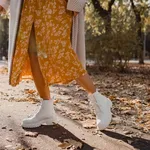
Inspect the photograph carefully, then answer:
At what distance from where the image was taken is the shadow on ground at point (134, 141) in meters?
2.68

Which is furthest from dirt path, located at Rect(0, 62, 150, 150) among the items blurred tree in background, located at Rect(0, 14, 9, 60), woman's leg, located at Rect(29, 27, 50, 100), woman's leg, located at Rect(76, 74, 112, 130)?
blurred tree in background, located at Rect(0, 14, 9, 60)

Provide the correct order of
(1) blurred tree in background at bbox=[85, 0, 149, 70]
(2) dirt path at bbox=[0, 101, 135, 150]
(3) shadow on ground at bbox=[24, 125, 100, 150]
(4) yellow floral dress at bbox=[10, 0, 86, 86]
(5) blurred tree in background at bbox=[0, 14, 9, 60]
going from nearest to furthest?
(2) dirt path at bbox=[0, 101, 135, 150], (3) shadow on ground at bbox=[24, 125, 100, 150], (4) yellow floral dress at bbox=[10, 0, 86, 86], (1) blurred tree in background at bbox=[85, 0, 149, 70], (5) blurred tree in background at bbox=[0, 14, 9, 60]

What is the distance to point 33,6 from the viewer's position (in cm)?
299

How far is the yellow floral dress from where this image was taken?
297 cm

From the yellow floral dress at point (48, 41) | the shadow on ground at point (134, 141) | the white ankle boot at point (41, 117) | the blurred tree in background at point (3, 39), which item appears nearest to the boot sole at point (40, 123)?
the white ankle boot at point (41, 117)

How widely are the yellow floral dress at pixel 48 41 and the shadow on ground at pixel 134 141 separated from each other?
59cm

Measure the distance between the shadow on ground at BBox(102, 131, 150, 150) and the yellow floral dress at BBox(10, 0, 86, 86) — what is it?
588mm

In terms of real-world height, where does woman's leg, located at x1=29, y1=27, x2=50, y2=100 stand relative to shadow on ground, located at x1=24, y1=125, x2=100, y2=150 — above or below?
above

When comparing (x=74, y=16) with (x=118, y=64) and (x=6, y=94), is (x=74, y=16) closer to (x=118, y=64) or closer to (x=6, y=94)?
(x=6, y=94)

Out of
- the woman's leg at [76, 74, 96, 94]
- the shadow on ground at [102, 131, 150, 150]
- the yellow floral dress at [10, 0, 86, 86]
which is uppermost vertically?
Result: the yellow floral dress at [10, 0, 86, 86]

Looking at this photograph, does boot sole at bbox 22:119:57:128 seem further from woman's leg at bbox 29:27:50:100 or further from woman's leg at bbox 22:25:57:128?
woman's leg at bbox 29:27:50:100

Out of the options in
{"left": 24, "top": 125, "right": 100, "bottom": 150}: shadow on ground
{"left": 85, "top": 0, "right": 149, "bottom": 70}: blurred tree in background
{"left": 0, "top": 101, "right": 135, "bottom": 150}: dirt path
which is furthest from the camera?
{"left": 85, "top": 0, "right": 149, "bottom": 70}: blurred tree in background

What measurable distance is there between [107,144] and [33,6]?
1310 millimetres

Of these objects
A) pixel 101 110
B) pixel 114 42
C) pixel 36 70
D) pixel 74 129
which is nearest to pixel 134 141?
pixel 101 110
